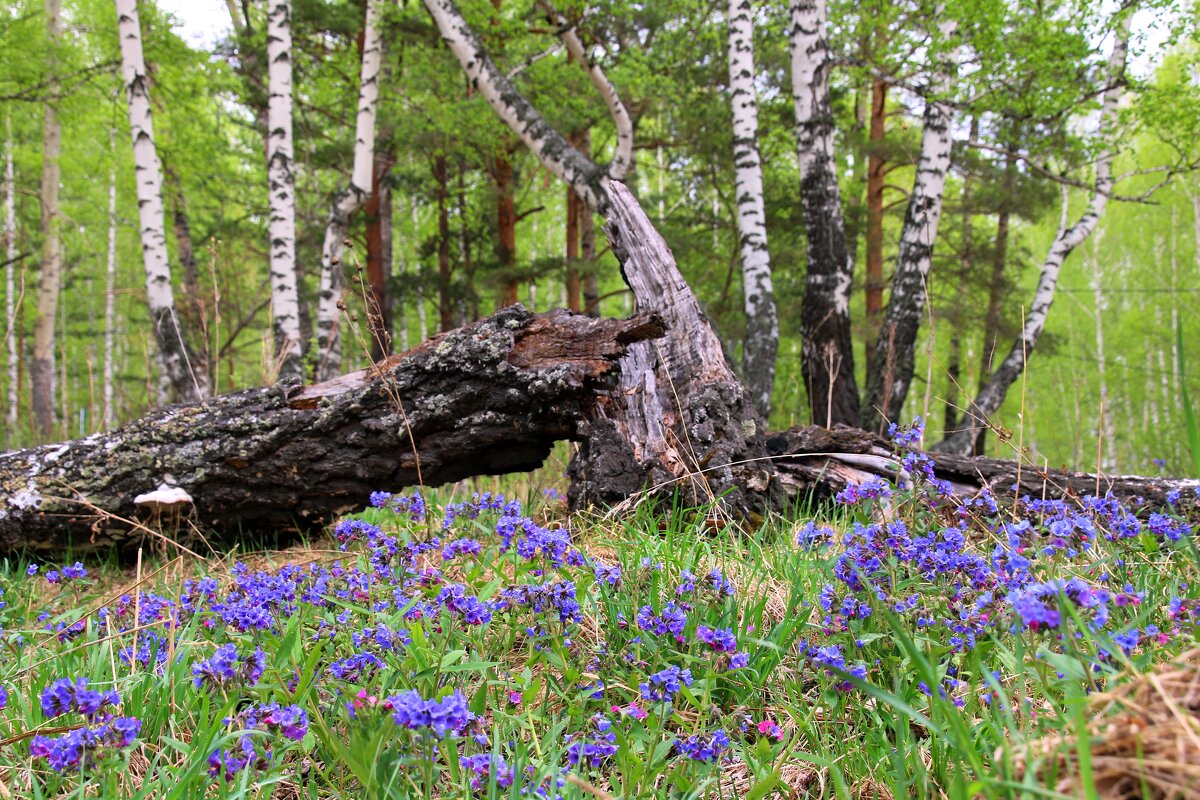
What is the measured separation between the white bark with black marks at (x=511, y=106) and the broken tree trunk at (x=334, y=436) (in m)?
3.53

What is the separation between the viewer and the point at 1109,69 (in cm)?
958

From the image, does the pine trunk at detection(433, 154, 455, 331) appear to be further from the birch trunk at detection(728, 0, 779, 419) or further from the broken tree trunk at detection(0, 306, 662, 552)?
the broken tree trunk at detection(0, 306, 662, 552)

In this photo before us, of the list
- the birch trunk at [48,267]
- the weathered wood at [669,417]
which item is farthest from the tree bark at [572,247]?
the weathered wood at [669,417]

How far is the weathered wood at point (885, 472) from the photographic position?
3522 mm

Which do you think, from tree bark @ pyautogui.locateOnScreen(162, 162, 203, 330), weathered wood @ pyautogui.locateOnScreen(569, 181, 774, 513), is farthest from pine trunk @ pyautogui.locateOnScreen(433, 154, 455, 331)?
weathered wood @ pyautogui.locateOnScreen(569, 181, 774, 513)

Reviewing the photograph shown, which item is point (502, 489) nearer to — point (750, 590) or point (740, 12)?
point (750, 590)

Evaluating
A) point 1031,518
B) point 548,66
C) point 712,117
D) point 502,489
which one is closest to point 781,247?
point 712,117

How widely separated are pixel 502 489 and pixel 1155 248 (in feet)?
89.3

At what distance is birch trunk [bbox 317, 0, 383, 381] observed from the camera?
9250 mm

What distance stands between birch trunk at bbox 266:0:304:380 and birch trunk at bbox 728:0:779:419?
5.23 m

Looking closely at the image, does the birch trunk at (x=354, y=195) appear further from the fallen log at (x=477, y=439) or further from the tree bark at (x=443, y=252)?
the tree bark at (x=443, y=252)

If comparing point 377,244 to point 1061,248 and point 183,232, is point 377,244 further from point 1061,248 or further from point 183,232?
point 1061,248

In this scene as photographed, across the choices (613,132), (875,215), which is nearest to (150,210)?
(613,132)

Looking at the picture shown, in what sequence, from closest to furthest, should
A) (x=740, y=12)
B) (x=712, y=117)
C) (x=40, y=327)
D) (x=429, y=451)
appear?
1. (x=429, y=451)
2. (x=740, y=12)
3. (x=712, y=117)
4. (x=40, y=327)
